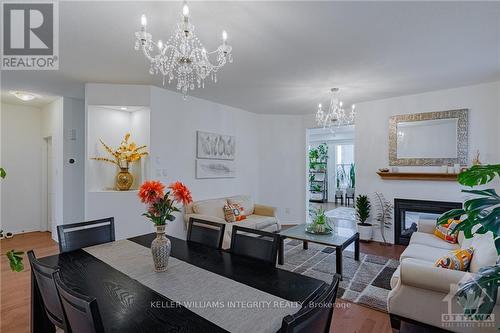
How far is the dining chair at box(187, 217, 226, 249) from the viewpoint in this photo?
6.66 ft

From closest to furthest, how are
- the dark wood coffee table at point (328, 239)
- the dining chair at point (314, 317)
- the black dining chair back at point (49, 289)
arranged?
the dining chair at point (314, 317) → the black dining chair back at point (49, 289) → the dark wood coffee table at point (328, 239)

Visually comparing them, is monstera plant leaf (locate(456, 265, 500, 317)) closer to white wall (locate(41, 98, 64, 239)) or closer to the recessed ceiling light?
white wall (locate(41, 98, 64, 239))

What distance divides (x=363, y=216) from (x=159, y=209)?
160 inches

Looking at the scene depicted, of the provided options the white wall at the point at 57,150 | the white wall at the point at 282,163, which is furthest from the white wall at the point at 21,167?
the white wall at the point at 282,163

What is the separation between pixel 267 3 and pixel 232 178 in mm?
3656

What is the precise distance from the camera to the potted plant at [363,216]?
4.47 m

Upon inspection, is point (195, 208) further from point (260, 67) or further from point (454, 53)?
point (454, 53)

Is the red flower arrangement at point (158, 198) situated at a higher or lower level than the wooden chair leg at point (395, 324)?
higher

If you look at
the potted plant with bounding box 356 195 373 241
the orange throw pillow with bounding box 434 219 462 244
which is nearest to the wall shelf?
the potted plant with bounding box 356 195 373 241

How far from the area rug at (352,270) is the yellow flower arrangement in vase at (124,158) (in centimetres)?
257

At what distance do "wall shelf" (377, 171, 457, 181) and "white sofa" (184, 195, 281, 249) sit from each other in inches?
82.9

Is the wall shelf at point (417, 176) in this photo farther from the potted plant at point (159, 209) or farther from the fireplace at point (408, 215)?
the potted plant at point (159, 209)

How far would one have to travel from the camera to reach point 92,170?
3643 mm

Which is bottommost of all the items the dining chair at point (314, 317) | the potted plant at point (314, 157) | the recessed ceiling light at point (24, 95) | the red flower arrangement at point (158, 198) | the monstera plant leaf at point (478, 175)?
the dining chair at point (314, 317)
